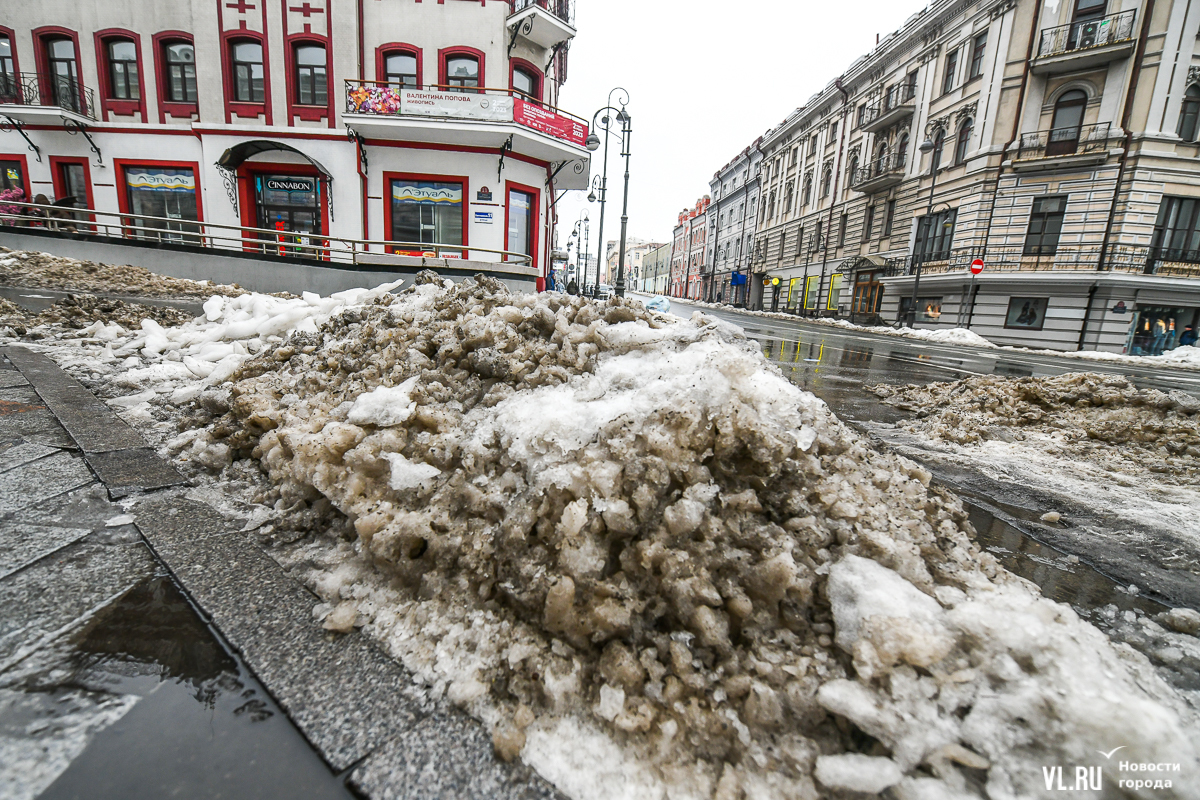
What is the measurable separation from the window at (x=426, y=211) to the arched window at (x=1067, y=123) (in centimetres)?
2325

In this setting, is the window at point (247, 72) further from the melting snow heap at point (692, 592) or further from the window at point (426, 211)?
the melting snow heap at point (692, 592)

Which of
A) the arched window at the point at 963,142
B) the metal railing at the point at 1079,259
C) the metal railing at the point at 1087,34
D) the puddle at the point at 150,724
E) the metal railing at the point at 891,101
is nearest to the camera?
the puddle at the point at 150,724

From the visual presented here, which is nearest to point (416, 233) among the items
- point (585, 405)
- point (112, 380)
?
point (112, 380)

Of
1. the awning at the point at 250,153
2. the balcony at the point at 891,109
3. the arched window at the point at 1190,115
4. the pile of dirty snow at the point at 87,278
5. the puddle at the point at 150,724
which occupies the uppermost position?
the balcony at the point at 891,109

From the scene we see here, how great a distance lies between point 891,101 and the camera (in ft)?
91.4

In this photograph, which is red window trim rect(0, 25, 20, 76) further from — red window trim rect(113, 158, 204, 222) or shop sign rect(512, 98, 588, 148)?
shop sign rect(512, 98, 588, 148)

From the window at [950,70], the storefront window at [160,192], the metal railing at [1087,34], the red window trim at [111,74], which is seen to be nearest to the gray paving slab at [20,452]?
the storefront window at [160,192]

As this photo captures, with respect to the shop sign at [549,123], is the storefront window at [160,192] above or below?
below

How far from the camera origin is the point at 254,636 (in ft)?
5.06

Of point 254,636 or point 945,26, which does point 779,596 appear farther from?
point 945,26

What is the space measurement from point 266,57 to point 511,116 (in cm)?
739

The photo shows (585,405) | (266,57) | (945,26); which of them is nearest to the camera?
(585,405)

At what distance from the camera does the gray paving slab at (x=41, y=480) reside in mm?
2209

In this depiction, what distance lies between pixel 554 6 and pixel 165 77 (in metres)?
11.7
